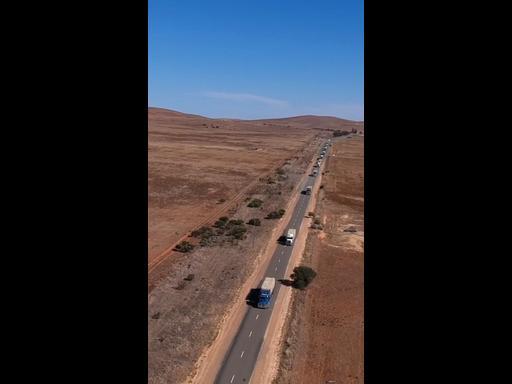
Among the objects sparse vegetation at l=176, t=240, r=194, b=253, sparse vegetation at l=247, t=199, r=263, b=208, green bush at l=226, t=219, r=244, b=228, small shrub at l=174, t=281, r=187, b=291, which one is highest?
sparse vegetation at l=247, t=199, r=263, b=208

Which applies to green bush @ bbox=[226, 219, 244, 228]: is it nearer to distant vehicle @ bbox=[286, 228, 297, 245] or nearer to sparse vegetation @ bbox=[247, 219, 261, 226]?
sparse vegetation @ bbox=[247, 219, 261, 226]

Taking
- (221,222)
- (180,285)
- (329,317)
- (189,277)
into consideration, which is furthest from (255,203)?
(329,317)

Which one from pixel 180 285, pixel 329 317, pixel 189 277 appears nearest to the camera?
pixel 329 317

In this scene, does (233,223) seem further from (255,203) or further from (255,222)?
(255,203)

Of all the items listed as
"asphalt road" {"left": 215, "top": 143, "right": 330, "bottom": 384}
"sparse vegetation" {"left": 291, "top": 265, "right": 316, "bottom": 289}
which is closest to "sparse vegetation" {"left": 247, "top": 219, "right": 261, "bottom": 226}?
"asphalt road" {"left": 215, "top": 143, "right": 330, "bottom": 384}

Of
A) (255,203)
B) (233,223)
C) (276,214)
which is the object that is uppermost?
(255,203)

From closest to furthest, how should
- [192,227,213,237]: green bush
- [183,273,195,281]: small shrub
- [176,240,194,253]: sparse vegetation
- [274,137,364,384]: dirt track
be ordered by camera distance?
[274,137,364,384]: dirt track
[183,273,195,281]: small shrub
[176,240,194,253]: sparse vegetation
[192,227,213,237]: green bush

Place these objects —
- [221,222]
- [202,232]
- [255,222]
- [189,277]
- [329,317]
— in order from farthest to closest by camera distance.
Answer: [255,222], [221,222], [202,232], [189,277], [329,317]
